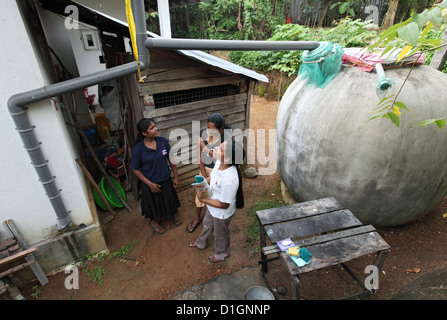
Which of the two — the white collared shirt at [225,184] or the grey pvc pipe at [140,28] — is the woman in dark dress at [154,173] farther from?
the grey pvc pipe at [140,28]

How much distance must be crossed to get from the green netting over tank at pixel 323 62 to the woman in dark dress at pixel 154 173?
2498mm

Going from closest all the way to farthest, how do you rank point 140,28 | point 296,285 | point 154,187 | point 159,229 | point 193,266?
point 140,28, point 296,285, point 193,266, point 154,187, point 159,229

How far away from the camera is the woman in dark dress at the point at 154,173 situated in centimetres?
354

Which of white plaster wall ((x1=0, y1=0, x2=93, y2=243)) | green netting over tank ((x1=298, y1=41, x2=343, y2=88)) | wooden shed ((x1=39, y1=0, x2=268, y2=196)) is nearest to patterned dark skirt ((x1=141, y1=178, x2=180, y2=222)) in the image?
white plaster wall ((x1=0, y1=0, x2=93, y2=243))

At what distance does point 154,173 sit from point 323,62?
10.1 ft

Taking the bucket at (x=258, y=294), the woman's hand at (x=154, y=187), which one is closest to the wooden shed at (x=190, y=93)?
the woman's hand at (x=154, y=187)

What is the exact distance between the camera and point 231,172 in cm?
280

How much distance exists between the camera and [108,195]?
478 cm

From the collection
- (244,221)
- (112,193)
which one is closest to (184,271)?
(244,221)

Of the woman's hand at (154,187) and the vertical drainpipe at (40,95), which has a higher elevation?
the vertical drainpipe at (40,95)

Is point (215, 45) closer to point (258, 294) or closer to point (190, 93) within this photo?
point (190, 93)

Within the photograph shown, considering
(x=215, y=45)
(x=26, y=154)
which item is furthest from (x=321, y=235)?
(x=26, y=154)
